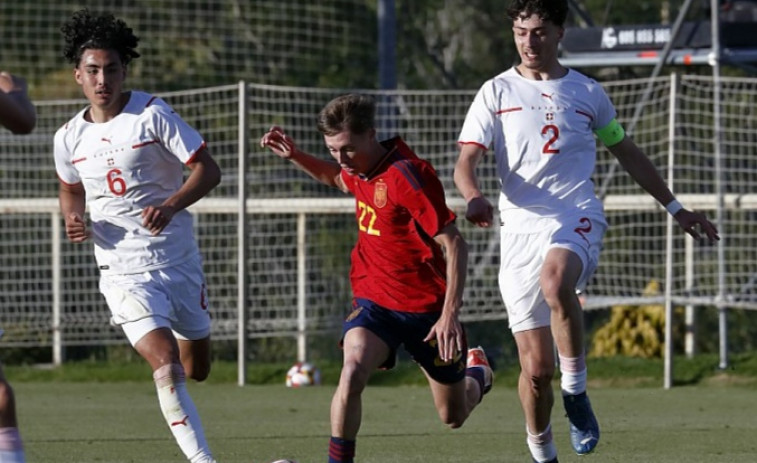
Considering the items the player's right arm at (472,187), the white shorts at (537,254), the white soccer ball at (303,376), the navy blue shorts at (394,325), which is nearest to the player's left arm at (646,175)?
the white shorts at (537,254)

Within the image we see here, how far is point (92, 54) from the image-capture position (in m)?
7.05

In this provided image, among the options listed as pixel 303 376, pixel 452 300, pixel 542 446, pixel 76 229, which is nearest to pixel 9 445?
pixel 76 229

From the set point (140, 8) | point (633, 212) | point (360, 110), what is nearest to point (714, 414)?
point (633, 212)

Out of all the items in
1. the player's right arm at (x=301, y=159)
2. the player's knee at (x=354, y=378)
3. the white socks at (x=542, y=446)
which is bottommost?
the white socks at (x=542, y=446)

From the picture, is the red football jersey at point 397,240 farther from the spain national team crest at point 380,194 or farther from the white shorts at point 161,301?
the white shorts at point 161,301

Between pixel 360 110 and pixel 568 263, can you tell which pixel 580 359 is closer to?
pixel 568 263

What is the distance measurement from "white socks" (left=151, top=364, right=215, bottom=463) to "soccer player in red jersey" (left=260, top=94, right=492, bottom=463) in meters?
0.64

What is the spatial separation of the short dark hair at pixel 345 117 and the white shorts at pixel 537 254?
92cm


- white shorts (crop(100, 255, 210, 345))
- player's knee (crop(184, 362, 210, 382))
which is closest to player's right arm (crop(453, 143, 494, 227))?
white shorts (crop(100, 255, 210, 345))

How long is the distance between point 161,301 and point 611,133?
2157 millimetres

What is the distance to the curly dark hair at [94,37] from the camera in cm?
709

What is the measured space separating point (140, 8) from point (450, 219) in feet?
46.4

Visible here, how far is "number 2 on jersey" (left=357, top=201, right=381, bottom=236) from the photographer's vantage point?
21.9 feet

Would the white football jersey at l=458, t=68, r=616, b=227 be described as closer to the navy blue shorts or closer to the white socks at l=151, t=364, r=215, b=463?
the navy blue shorts
